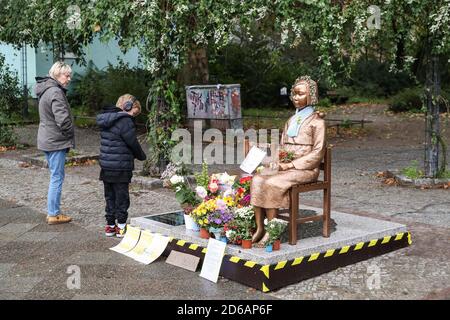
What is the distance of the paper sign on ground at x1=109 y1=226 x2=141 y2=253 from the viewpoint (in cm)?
660

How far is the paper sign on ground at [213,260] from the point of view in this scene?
223 inches

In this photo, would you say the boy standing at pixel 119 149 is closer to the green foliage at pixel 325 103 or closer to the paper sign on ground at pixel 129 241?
the paper sign on ground at pixel 129 241

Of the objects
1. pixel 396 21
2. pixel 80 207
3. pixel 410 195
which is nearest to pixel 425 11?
pixel 396 21

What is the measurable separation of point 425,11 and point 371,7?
2.72 feet

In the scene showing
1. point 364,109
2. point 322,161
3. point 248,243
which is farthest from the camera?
point 364,109

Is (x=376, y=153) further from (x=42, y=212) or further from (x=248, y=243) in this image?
(x=248, y=243)

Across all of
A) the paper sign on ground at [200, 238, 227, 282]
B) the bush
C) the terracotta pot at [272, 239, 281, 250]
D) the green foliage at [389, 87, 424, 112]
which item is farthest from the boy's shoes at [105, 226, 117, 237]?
the green foliage at [389, 87, 424, 112]

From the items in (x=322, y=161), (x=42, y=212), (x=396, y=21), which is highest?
(x=396, y=21)

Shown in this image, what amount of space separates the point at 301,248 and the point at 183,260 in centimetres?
114

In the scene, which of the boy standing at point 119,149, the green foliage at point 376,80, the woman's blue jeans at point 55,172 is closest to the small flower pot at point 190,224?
the boy standing at point 119,149

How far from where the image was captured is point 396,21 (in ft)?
32.5

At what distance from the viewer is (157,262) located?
625 centimetres

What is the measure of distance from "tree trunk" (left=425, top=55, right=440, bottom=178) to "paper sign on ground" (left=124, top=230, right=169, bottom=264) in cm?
571

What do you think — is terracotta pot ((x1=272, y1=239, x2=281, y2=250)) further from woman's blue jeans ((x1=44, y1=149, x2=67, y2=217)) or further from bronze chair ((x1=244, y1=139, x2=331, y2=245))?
woman's blue jeans ((x1=44, y1=149, x2=67, y2=217))
